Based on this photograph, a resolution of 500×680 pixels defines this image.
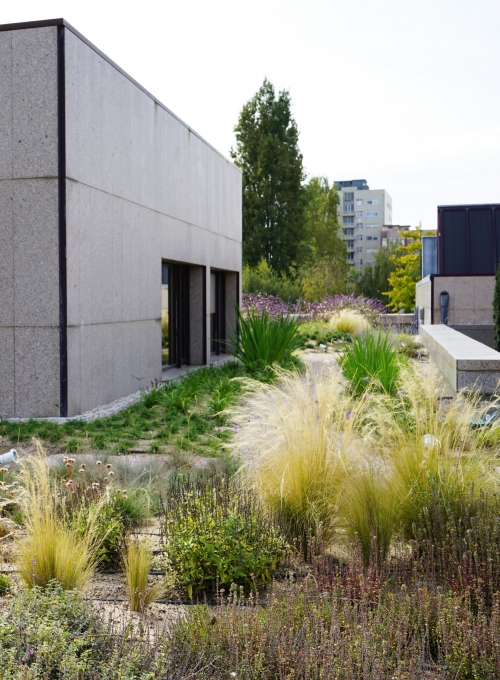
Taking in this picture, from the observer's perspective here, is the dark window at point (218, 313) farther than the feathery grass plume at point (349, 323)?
No

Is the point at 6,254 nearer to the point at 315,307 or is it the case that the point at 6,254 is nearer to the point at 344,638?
the point at 344,638

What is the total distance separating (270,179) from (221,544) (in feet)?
110

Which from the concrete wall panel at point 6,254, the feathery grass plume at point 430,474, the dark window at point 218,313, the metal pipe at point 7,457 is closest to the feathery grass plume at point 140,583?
the feathery grass plume at point 430,474

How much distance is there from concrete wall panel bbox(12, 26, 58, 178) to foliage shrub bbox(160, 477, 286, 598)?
5.12 m

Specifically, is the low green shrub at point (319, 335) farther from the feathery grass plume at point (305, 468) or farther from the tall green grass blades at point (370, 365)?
the feathery grass plume at point (305, 468)

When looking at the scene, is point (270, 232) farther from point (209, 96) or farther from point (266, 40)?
point (266, 40)

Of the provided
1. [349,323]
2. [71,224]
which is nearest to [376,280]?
[349,323]

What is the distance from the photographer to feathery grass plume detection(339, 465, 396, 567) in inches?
137

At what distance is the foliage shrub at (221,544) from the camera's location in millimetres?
3342

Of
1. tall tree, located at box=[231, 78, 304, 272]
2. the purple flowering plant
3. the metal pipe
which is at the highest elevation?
tall tree, located at box=[231, 78, 304, 272]

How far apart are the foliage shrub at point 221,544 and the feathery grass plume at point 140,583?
147mm

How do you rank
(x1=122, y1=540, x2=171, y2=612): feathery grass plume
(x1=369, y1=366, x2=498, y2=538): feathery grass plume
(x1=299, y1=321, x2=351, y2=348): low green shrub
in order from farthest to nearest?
(x1=299, y1=321, x2=351, y2=348): low green shrub, (x1=369, y1=366, x2=498, y2=538): feathery grass plume, (x1=122, y1=540, x2=171, y2=612): feathery grass plume

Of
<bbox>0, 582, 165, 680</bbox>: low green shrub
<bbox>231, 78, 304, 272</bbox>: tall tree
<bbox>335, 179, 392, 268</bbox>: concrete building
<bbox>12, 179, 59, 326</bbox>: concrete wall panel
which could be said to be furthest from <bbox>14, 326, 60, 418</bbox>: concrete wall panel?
<bbox>335, 179, 392, 268</bbox>: concrete building

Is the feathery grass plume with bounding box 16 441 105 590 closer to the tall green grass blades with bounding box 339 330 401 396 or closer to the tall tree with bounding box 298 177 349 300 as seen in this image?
the tall green grass blades with bounding box 339 330 401 396
